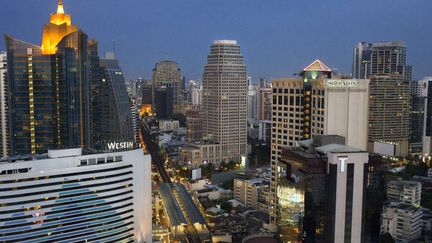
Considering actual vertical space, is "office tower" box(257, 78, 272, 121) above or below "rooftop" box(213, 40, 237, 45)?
below

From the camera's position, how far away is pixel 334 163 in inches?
538

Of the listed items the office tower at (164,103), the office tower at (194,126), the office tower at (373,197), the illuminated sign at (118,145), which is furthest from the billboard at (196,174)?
the office tower at (164,103)

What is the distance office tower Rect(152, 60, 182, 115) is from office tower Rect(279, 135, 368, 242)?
65.9 metres

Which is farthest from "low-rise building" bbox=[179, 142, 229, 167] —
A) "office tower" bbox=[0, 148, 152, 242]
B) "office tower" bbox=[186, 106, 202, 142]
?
"office tower" bbox=[0, 148, 152, 242]

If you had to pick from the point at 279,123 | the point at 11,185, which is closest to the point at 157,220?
the point at 279,123

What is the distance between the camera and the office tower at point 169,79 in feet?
264

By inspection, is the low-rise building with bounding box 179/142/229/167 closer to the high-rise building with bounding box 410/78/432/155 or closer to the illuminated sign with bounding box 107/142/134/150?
the high-rise building with bounding box 410/78/432/155

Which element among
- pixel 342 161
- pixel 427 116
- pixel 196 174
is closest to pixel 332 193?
pixel 342 161

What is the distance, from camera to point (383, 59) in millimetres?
52125

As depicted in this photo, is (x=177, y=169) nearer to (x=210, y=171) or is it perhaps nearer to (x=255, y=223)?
(x=210, y=171)

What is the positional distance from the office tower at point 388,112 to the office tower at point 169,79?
42.3m

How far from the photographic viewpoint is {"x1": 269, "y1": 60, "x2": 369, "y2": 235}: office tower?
19.5 meters

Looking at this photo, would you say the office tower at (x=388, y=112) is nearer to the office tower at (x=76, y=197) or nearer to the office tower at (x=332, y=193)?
the office tower at (x=332, y=193)

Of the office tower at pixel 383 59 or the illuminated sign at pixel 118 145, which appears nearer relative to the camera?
the illuminated sign at pixel 118 145
